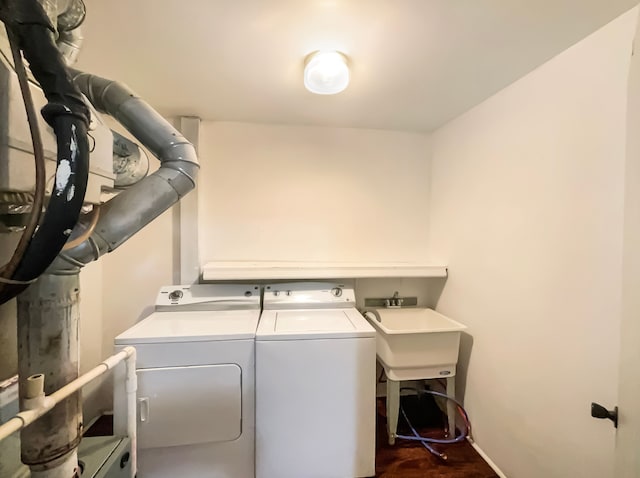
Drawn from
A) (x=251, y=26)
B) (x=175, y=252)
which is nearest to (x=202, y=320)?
(x=175, y=252)

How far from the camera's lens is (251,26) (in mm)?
1223

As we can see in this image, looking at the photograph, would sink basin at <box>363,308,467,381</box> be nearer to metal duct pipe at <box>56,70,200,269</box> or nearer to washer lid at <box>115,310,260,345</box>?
washer lid at <box>115,310,260,345</box>

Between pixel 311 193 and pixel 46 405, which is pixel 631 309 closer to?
pixel 46 405

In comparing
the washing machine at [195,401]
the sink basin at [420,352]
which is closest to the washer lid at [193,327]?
the washing machine at [195,401]

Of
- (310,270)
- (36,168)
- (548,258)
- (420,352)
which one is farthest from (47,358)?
(548,258)

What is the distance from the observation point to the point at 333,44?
1.34 meters

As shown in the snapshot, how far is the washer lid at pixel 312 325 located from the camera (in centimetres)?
162

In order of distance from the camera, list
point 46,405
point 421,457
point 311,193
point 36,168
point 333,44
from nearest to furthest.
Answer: point 36,168
point 46,405
point 333,44
point 421,457
point 311,193

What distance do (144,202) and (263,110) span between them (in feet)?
4.51

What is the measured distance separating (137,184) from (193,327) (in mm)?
959

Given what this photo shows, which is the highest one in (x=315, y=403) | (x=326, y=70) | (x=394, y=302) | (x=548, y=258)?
(x=326, y=70)

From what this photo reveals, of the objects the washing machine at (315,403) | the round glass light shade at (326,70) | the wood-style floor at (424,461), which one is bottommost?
the wood-style floor at (424,461)

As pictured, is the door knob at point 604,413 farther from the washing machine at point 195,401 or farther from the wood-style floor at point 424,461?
the washing machine at point 195,401

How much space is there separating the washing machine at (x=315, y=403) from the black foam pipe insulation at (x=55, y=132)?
1139 mm
